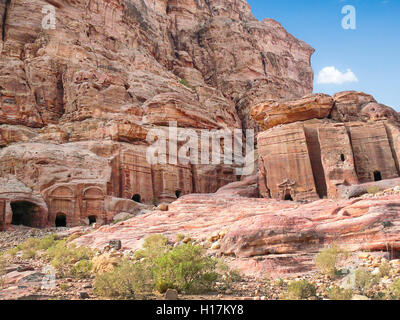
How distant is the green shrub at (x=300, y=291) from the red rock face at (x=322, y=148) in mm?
19159

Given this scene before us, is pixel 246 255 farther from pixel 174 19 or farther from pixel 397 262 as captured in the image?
pixel 174 19

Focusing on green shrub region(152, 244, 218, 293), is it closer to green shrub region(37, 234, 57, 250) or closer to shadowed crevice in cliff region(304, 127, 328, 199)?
green shrub region(37, 234, 57, 250)

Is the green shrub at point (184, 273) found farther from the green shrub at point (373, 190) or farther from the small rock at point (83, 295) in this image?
the green shrub at point (373, 190)

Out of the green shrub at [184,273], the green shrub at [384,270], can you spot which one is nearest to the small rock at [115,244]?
the green shrub at [184,273]

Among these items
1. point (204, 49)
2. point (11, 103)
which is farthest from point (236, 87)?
point (11, 103)

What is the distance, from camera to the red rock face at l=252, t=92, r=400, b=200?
89.2 feet

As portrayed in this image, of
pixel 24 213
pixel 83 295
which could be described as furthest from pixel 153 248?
pixel 24 213

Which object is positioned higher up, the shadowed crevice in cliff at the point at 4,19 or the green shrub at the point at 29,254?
the shadowed crevice in cliff at the point at 4,19

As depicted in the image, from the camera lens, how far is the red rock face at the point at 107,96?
3114 cm

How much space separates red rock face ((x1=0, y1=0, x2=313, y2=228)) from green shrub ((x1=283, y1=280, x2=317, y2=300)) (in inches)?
942

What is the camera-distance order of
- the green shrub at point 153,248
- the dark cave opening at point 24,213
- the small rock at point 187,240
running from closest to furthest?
the green shrub at point 153,248
the small rock at point 187,240
the dark cave opening at point 24,213

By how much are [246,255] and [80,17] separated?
2209 inches

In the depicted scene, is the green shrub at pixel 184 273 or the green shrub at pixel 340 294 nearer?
the green shrub at pixel 340 294

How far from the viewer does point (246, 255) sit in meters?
11.1
